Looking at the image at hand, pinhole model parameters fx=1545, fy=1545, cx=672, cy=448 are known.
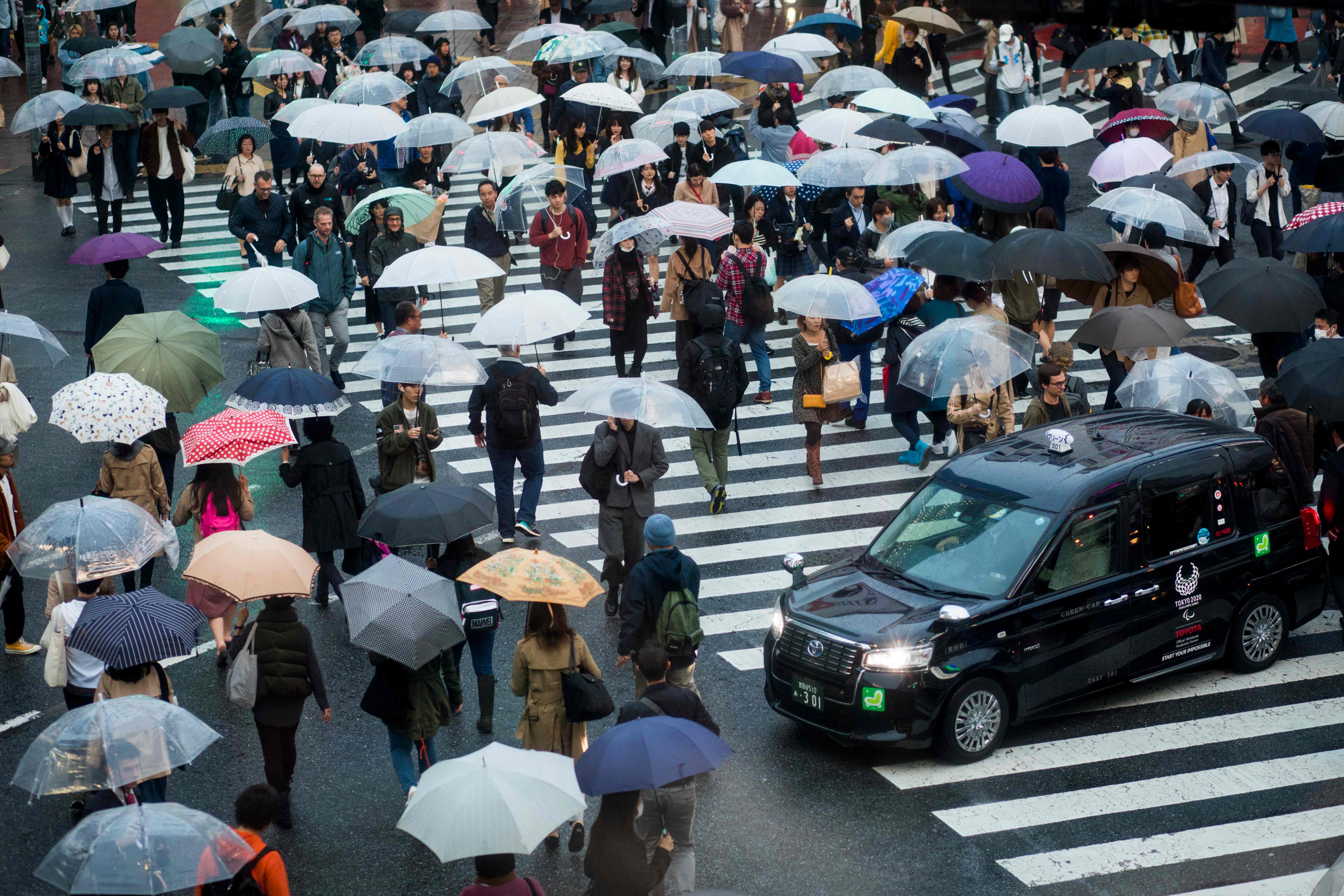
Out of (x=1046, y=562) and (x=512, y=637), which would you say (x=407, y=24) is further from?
(x=1046, y=562)

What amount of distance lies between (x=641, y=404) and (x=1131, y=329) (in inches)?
182

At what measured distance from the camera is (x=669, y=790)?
760 cm

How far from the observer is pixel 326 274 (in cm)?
1602

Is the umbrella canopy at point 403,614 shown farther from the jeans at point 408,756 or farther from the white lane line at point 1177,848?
the white lane line at point 1177,848

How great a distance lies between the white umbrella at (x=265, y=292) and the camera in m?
14.0

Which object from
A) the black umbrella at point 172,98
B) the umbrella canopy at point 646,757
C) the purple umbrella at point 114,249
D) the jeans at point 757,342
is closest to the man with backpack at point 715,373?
the jeans at point 757,342

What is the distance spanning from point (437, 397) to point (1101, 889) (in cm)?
1061

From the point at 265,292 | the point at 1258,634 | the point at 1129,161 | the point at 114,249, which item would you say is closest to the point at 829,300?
the point at 1258,634

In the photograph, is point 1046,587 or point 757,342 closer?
point 1046,587

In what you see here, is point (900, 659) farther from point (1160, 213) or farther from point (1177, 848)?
point (1160, 213)

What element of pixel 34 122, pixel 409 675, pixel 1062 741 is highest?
pixel 34 122

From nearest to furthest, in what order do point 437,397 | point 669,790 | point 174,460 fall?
point 669,790
point 174,460
point 437,397

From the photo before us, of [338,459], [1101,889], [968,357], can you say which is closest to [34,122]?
[338,459]

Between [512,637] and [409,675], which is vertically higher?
[409,675]
